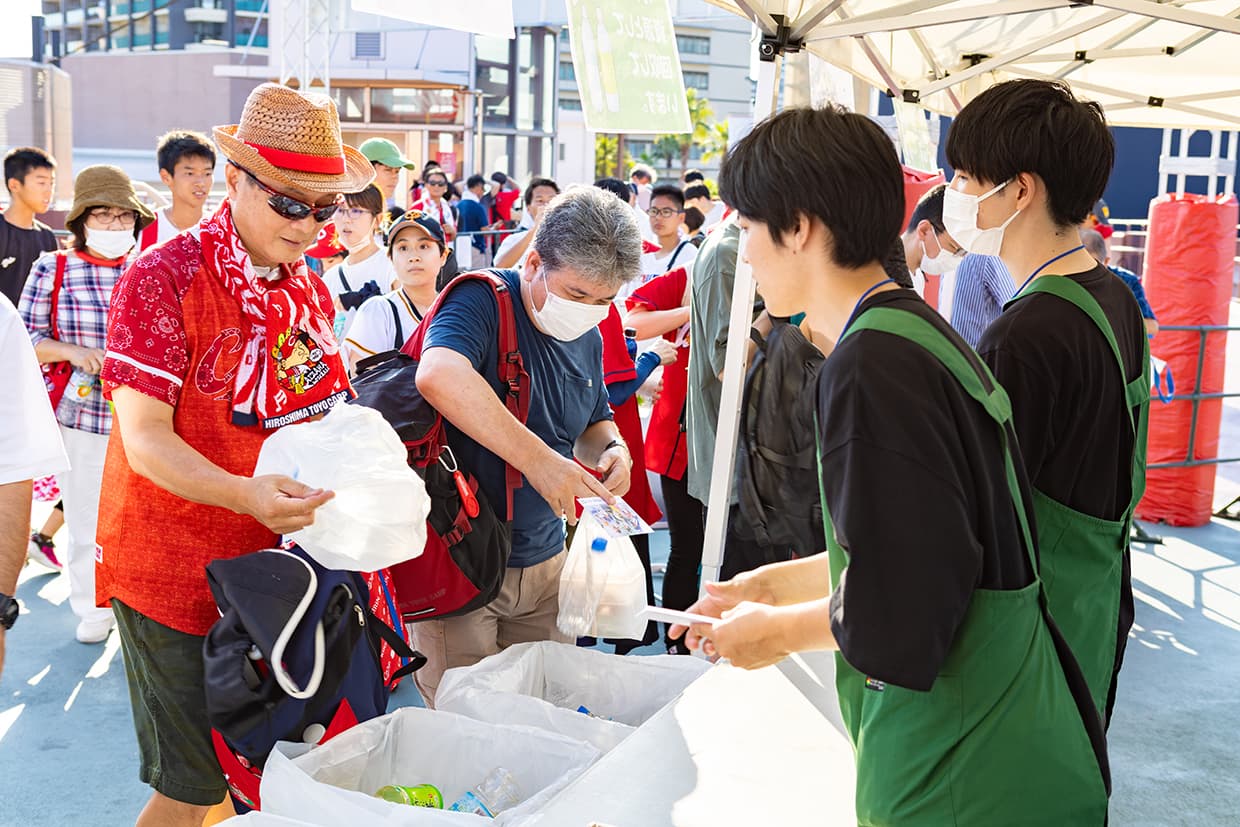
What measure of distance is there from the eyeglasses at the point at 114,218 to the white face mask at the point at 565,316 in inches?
109

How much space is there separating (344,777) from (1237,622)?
183 inches

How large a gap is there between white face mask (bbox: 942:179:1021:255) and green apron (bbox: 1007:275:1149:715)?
6.7 inches

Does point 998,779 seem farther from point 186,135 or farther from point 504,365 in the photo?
point 186,135

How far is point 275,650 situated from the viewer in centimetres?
194

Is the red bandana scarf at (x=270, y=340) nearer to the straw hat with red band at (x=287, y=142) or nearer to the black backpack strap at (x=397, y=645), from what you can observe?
the straw hat with red band at (x=287, y=142)

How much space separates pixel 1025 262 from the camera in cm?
212

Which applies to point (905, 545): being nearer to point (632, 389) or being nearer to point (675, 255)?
point (632, 389)

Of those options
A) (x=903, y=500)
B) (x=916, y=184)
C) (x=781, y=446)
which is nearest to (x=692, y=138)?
(x=916, y=184)

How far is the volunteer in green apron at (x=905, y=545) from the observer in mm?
1241

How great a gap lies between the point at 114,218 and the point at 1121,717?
4385 mm

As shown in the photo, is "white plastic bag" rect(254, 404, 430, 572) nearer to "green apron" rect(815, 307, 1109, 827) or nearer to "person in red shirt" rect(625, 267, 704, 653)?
"green apron" rect(815, 307, 1109, 827)

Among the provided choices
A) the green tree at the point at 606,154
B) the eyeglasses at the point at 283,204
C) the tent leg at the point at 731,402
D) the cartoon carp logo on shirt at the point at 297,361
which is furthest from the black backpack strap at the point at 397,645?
the green tree at the point at 606,154

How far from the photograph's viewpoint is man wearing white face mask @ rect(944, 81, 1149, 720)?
6.08 ft

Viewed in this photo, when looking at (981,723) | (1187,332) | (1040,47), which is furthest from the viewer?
(1187,332)
